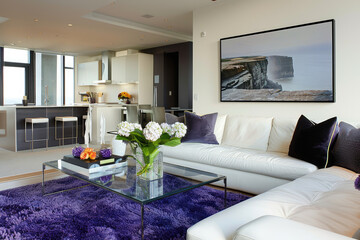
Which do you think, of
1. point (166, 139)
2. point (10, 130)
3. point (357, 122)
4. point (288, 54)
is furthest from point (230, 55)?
point (10, 130)

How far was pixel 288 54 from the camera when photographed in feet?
12.8

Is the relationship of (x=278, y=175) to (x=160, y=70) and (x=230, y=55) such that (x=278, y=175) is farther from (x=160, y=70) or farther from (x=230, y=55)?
(x=160, y=70)

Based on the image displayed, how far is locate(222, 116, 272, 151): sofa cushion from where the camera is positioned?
3607mm

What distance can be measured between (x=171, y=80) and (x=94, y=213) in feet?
21.6

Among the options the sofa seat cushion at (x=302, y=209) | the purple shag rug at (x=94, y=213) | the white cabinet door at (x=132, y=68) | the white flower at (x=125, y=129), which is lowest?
the purple shag rug at (x=94, y=213)

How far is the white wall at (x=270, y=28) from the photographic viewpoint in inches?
132

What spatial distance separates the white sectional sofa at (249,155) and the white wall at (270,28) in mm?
482

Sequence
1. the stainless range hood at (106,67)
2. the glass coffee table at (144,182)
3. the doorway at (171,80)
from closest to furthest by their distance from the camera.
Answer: the glass coffee table at (144,182) < the doorway at (171,80) < the stainless range hood at (106,67)

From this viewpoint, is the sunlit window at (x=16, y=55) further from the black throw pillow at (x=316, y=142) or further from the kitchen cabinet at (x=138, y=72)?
the black throw pillow at (x=316, y=142)

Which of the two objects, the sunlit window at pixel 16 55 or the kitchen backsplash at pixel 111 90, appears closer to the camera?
the kitchen backsplash at pixel 111 90

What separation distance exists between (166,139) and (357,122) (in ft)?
7.48

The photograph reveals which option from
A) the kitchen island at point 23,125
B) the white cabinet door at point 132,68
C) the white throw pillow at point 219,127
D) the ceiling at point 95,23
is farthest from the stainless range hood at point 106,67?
the white throw pillow at point 219,127

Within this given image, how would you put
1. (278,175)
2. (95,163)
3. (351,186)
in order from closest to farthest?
1. (351,186)
2. (95,163)
3. (278,175)

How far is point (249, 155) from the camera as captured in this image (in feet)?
10.1
